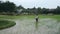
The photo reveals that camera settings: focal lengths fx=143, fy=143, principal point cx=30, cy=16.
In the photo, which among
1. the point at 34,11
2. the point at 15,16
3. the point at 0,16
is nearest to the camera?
the point at 34,11

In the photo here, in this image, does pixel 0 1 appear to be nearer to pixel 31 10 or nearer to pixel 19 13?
pixel 19 13

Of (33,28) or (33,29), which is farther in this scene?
(33,28)

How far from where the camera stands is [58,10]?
15125 mm

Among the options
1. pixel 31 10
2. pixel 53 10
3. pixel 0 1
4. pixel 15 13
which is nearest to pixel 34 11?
pixel 31 10

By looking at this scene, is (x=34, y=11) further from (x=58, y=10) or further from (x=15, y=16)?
(x=15, y=16)

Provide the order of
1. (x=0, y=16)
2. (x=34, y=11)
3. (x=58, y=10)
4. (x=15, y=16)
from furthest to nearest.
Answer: (x=15, y=16), (x=0, y=16), (x=34, y=11), (x=58, y=10)

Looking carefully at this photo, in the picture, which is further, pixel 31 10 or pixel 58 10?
pixel 31 10

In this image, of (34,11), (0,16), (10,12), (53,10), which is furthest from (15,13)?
(53,10)

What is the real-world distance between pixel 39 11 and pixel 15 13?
157 inches

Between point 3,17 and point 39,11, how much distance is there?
189 inches

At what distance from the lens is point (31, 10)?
16391mm

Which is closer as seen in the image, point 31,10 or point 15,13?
point 31,10

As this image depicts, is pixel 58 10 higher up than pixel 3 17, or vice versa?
pixel 58 10

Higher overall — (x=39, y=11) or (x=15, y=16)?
(x=39, y=11)
